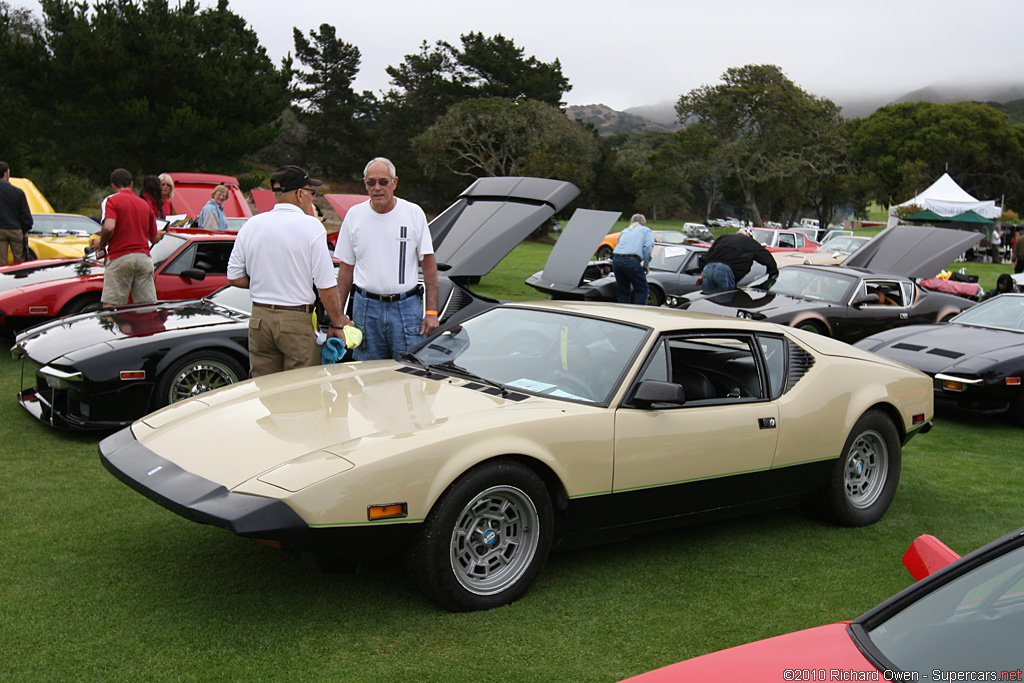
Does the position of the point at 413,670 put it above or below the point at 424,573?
below

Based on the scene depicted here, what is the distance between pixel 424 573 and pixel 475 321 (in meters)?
1.76

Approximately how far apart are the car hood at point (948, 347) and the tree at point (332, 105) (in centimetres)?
4878

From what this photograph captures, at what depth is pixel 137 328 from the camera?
5.98m

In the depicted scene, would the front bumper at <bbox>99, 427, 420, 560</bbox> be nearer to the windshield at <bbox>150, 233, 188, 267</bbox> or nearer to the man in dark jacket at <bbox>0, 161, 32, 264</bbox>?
the windshield at <bbox>150, 233, 188, 267</bbox>

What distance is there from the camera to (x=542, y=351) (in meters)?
4.20

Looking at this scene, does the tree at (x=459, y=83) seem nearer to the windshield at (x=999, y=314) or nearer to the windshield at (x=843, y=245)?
the windshield at (x=843, y=245)

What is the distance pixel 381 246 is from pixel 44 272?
5375mm

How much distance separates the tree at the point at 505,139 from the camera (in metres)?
44.5

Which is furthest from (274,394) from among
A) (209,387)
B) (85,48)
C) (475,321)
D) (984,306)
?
(85,48)

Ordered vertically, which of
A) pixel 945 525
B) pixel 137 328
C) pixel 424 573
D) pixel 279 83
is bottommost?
pixel 945 525

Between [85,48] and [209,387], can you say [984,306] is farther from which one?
[85,48]

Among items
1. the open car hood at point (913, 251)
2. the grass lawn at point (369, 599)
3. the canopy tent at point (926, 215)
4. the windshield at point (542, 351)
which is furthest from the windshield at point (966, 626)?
the canopy tent at point (926, 215)

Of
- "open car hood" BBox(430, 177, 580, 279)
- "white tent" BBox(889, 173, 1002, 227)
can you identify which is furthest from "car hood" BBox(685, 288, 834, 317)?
"white tent" BBox(889, 173, 1002, 227)

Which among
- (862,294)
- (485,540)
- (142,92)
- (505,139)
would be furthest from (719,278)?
(505,139)
